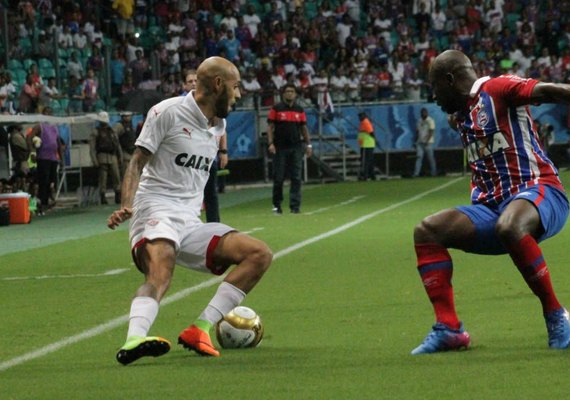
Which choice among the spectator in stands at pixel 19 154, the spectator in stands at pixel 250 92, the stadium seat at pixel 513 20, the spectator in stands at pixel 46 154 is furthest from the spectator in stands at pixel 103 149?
the stadium seat at pixel 513 20

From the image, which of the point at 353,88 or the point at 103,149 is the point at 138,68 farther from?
the point at 103,149

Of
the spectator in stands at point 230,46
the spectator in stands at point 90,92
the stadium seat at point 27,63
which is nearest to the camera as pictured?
the spectator in stands at point 90,92

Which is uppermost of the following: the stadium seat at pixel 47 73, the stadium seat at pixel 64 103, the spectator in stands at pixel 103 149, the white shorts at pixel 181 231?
the white shorts at pixel 181 231

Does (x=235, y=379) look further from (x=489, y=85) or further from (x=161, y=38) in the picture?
(x=161, y=38)

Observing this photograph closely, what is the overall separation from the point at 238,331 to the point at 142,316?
1.00m

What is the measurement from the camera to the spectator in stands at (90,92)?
31.9 meters

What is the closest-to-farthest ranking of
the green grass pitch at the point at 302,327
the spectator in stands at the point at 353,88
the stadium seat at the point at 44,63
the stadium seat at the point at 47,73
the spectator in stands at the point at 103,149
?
the green grass pitch at the point at 302,327, the spectator in stands at the point at 103,149, the stadium seat at the point at 47,73, the stadium seat at the point at 44,63, the spectator in stands at the point at 353,88

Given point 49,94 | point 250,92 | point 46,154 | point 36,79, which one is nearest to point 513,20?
point 250,92

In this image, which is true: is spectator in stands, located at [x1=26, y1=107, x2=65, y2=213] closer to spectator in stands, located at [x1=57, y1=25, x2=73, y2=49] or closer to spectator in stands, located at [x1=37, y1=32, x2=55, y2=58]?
spectator in stands, located at [x1=37, y1=32, x2=55, y2=58]

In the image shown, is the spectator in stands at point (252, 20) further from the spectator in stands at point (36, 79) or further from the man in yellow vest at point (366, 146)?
the spectator in stands at point (36, 79)

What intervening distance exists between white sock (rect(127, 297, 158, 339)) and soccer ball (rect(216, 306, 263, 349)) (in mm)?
838

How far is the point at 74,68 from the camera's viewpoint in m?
32.8

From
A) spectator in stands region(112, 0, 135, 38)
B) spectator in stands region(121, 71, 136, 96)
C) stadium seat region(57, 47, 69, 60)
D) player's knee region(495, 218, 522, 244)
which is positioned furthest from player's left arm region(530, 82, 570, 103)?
spectator in stands region(112, 0, 135, 38)

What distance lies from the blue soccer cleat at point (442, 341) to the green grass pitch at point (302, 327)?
108mm
